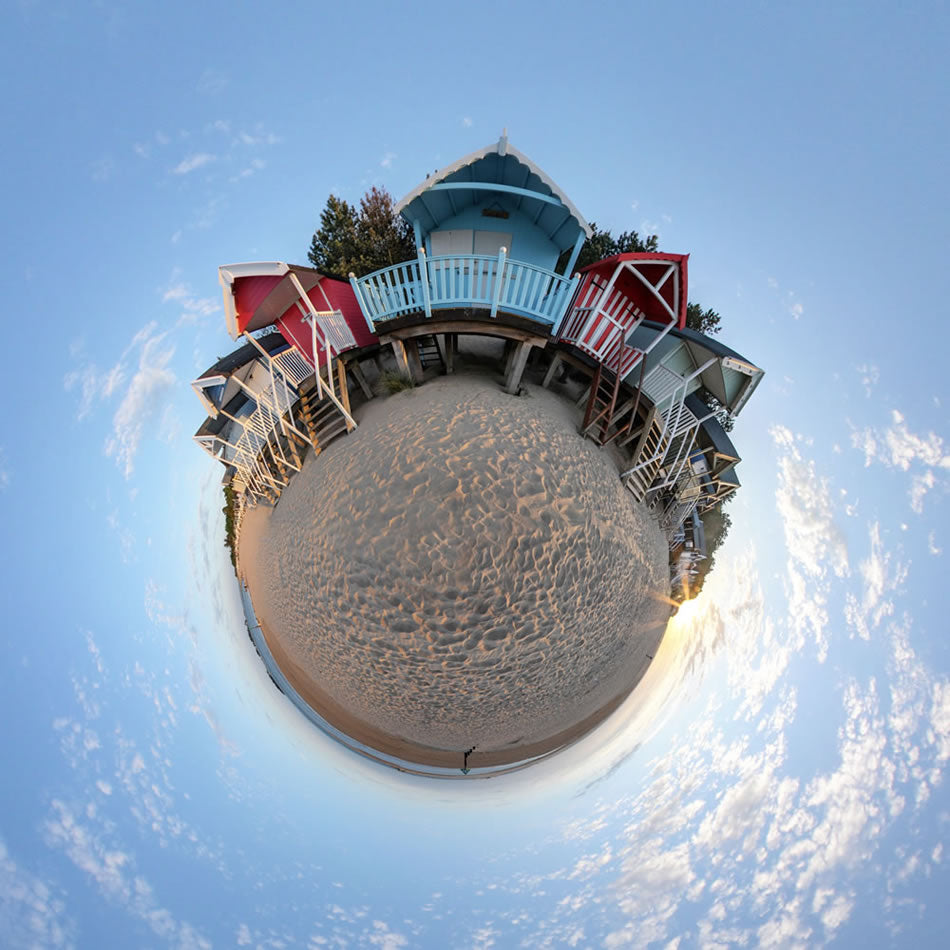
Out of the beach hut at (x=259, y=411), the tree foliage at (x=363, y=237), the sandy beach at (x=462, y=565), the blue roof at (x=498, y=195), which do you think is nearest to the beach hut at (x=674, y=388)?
the sandy beach at (x=462, y=565)

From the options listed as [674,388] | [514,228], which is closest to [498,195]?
[514,228]

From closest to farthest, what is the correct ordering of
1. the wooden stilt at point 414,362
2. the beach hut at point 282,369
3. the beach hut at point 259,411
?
1. the beach hut at point 282,369
2. the wooden stilt at point 414,362
3. the beach hut at point 259,411

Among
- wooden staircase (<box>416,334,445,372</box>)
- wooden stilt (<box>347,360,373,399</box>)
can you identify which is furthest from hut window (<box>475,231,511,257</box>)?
wooden stilt (<box>347,360,373,399</box>)

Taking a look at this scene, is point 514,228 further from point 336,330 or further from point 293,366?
point 293,366

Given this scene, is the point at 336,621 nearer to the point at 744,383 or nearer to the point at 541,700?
the point at 541,700

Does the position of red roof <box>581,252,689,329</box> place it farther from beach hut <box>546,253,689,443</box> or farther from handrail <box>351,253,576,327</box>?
handrail <box>351,253,576,327</box>

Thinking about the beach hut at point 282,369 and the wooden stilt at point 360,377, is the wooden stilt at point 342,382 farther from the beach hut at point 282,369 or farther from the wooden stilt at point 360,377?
the wooden stilt at point 360,377
